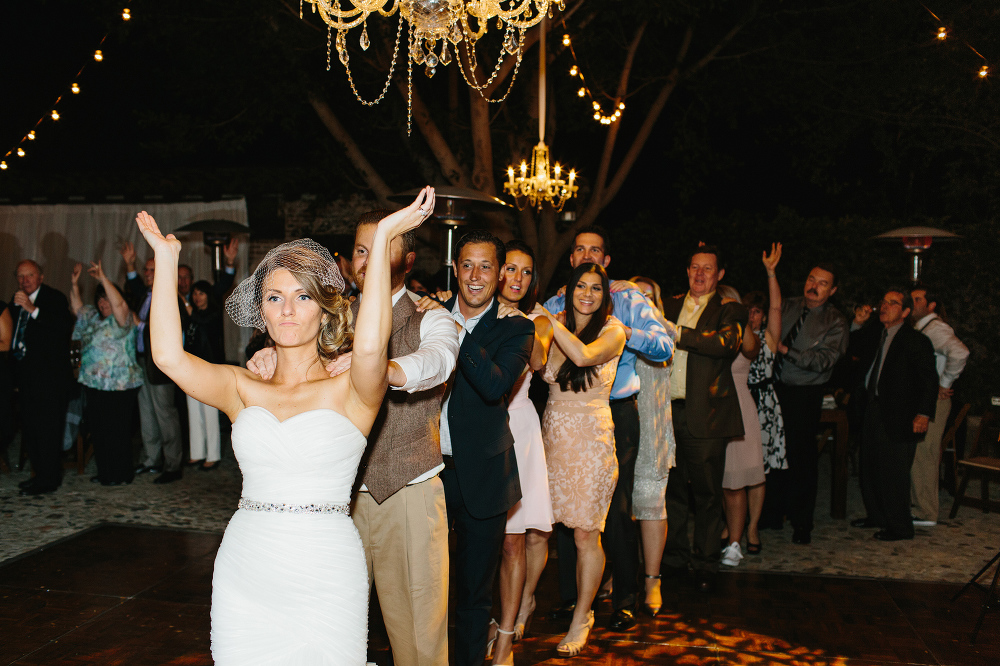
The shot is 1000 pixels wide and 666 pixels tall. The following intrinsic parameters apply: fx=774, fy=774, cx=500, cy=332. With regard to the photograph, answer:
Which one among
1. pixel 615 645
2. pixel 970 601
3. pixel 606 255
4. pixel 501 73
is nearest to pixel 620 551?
pixel 615 645

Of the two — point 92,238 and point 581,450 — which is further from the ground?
point 92,238

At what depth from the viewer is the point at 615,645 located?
3.54m

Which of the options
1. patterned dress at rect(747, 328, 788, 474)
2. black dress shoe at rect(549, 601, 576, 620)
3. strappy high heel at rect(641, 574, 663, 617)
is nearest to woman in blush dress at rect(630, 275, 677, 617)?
strappy high heel at rect(641, 574, 663, 617)

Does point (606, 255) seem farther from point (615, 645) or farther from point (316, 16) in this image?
point (316, 16)

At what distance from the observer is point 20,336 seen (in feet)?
20.0

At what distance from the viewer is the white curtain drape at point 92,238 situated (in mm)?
10695

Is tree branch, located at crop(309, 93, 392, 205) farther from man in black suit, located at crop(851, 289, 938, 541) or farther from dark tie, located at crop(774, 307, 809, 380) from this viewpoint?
man in black suit, located at crop(851, 289, 938, 541)

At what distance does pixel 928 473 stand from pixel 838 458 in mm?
733

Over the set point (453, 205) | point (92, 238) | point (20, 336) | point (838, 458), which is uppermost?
point (92, 238)

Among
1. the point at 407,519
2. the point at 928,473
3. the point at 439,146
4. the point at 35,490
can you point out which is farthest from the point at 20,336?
the point at 928,473

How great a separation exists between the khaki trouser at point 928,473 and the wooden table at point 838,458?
1.67 feet

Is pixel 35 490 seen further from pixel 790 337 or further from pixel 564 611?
pixel 790 337

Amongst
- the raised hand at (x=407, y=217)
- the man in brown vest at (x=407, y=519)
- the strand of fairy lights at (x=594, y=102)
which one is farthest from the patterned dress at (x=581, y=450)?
the strand of fairy lights at (x=594, y=102)

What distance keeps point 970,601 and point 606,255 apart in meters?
2.67
